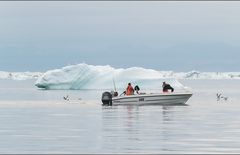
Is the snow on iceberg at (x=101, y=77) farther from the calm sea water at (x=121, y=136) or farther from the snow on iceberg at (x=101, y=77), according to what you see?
the calm sea water at (x=121, y=136)

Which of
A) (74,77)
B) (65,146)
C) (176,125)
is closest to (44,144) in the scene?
(65,146)

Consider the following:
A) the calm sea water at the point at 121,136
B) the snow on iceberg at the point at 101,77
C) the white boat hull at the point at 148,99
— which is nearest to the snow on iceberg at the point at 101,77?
the snow on iceberg at the point at 101,77

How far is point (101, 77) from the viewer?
9856 cm

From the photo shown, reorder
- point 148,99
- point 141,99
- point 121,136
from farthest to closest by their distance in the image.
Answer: point 148,99, point 141,99, point 121,136

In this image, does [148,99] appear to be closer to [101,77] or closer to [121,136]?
[121,136]

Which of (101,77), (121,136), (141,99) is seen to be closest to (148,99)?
(141,99)

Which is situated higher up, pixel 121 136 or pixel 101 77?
pixel 101 77

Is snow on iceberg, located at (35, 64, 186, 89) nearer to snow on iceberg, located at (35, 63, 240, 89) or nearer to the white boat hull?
snow on iceberg, located at (35, 63, 240, 89)

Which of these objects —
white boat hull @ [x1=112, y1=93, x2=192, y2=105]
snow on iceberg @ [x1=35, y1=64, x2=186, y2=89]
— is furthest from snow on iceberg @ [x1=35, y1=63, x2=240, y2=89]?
white boat hull @ [x1=112, y1=93, x2=192, y2=105]

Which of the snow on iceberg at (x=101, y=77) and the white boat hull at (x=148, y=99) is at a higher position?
the snow on iceberg at (x=101, y=77)

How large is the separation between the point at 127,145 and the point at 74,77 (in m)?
77.7

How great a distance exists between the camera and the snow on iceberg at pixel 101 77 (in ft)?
302

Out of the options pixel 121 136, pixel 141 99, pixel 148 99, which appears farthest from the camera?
pixel 148 99

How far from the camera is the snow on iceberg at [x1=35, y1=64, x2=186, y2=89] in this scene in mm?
92125
